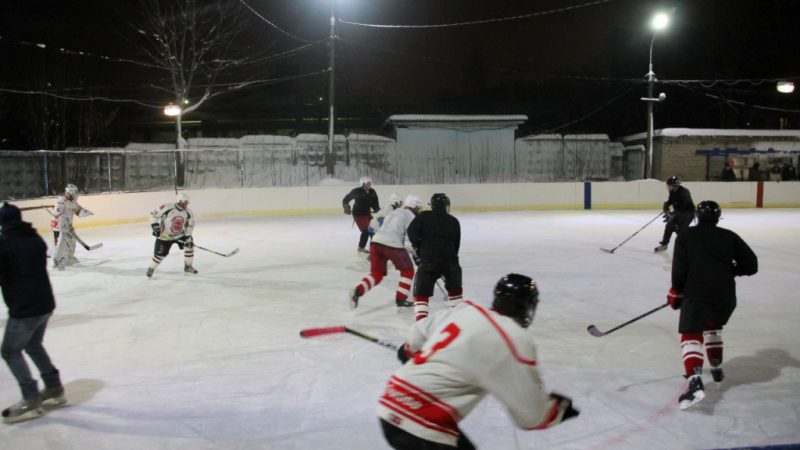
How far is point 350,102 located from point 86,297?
25.0 m

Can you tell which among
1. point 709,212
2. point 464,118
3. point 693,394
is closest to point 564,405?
point 693,394

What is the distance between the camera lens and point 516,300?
2312mm

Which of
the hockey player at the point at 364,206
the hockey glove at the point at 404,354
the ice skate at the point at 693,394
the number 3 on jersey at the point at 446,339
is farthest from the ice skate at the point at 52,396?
the hockey player at the point at 364,206

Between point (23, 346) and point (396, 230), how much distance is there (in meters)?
3.77

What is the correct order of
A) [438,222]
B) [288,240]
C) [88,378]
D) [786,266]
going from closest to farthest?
[88,378]
[438,222]
[786,266]
[288,240]

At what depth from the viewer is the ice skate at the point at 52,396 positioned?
4402 millimetres

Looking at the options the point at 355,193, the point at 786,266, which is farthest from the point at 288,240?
the point at 786,266

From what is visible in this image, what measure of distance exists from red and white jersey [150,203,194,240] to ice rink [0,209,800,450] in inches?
26.4

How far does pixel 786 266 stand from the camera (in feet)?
33.0

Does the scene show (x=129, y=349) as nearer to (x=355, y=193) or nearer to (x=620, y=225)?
(x=355, y=193)

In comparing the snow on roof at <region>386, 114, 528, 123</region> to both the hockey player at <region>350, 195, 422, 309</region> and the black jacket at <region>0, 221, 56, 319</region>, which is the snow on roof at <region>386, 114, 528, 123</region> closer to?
the hockey player at <region>350, 195, 422, 309</region>

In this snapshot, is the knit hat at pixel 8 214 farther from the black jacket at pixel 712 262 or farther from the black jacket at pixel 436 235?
the black jacket at pixel 712 262

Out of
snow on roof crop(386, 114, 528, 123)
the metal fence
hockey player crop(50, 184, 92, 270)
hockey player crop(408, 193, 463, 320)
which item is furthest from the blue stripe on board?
hockey player crop(408, 193, 463, 320)

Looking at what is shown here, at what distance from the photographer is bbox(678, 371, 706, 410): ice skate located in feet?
14.0
